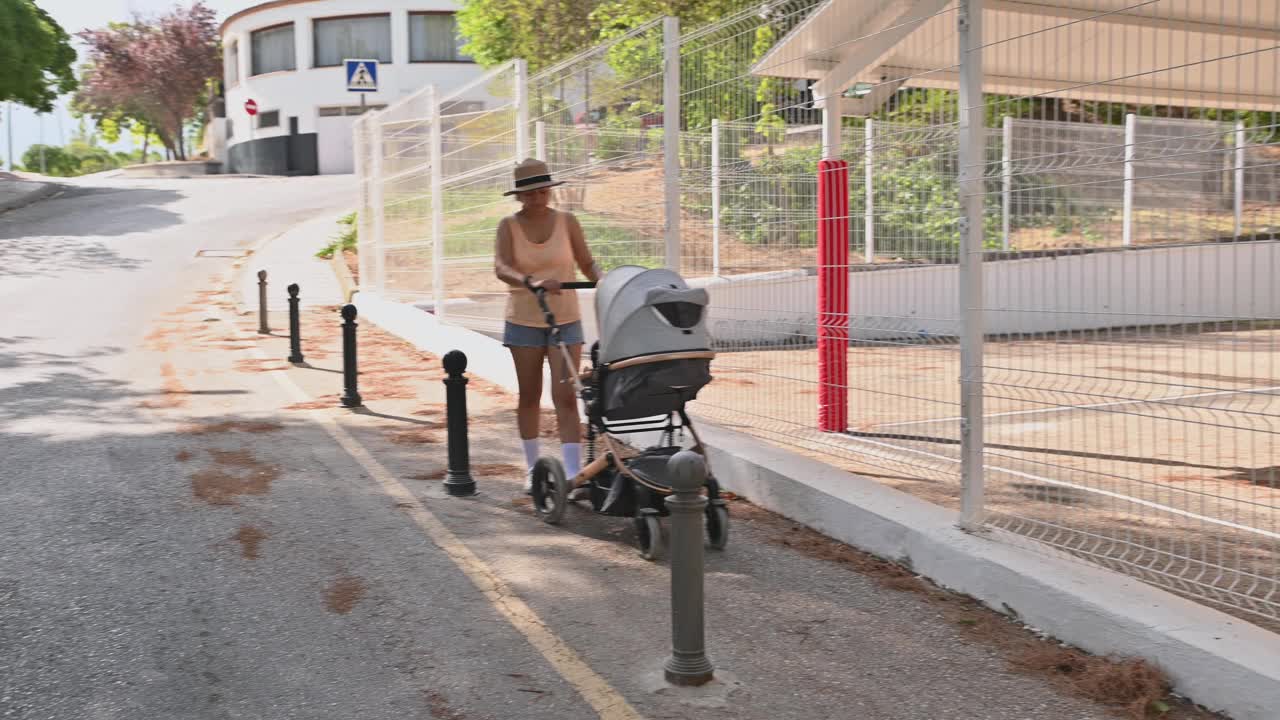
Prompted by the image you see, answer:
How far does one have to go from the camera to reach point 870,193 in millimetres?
7805

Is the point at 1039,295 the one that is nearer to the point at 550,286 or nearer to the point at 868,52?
the point at 550,286

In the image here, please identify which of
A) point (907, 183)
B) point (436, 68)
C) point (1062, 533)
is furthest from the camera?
point (436, 68)

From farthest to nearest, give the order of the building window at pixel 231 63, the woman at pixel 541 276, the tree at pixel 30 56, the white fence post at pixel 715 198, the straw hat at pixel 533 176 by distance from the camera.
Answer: the building window at pixel 231 63 → the tree at pixel 30 56 → the white fence post at pixel 715 198 → the woman at pixel 541 276 → the straw hat at pixel 533 176

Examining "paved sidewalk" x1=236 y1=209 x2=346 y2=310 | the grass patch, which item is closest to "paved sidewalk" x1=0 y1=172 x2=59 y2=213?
"paved sidewalk" x1=236 y1=209 x2=346 y2=310

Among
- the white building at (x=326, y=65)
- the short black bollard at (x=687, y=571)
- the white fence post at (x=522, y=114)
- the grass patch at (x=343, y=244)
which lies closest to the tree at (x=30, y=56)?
the white building at (x=326, y=65)

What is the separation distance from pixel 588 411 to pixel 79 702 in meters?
3.10

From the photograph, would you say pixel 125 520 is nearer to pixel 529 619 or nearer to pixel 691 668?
pixel 529 619

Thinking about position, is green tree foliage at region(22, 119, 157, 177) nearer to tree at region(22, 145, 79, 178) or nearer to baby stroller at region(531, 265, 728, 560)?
tree at region(22, 145, 79, 178)

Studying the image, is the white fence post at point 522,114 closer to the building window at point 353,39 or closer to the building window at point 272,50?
the building window at point 353,39

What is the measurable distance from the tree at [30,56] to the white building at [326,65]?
31.8ft

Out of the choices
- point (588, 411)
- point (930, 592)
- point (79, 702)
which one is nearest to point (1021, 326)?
point (930, 592)

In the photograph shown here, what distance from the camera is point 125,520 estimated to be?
6.81m

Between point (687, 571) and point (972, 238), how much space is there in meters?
2.21

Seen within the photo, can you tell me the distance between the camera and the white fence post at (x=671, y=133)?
878cm
